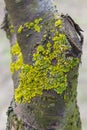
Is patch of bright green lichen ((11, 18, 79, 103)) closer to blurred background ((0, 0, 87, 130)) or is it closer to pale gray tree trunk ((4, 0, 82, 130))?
pale gray tree trunk ((4, 0, 82, 130))

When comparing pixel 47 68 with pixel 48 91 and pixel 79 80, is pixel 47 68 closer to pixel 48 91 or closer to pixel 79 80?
pixel 48 91

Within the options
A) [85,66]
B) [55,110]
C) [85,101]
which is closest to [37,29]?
[55,110]

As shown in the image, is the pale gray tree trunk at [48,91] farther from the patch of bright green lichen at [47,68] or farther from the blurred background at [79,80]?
the blurred background at [79,80]

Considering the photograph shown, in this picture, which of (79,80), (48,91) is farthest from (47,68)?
(79,80)

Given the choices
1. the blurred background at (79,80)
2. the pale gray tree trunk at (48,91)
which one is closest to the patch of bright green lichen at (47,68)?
the pale gray tree trunk at (48,91)

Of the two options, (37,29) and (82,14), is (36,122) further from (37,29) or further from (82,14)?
(82,14)

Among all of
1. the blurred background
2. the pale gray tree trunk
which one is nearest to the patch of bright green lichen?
the pale gray tree trunk
